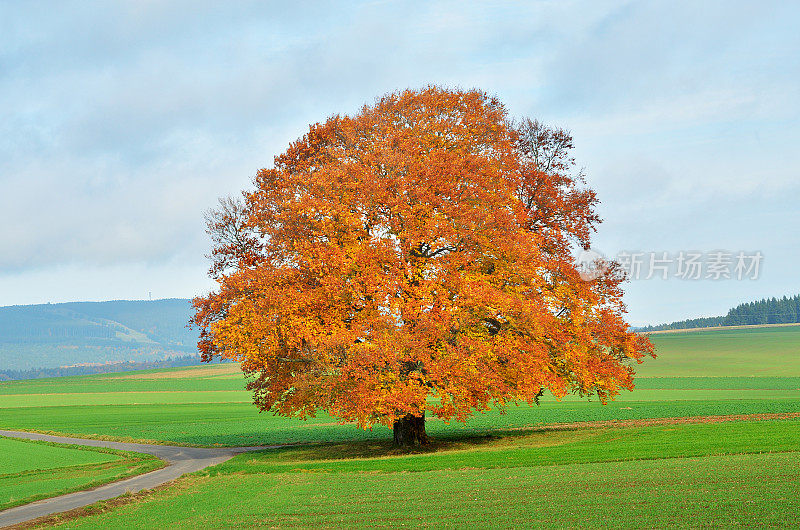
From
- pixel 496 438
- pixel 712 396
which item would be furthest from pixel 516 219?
pixel 712 396

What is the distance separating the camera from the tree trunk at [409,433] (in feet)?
106

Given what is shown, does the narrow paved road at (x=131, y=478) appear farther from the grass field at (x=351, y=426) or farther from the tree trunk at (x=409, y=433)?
the tree trunk at (x=409, y=433)

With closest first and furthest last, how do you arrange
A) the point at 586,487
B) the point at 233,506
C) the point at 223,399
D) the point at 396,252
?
the point at 586,487, the point at 233,506, the point at 396,252, the point at 223,399

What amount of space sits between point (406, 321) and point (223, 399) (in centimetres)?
6489

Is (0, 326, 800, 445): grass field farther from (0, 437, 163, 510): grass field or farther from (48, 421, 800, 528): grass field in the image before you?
(48, 421, 800, 528): grass field

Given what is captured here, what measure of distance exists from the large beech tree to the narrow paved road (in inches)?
189

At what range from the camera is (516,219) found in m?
30.8

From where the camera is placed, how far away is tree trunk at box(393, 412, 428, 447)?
3241 cm

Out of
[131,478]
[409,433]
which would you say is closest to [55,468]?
[131,478]

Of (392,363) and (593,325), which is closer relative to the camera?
(392,363)

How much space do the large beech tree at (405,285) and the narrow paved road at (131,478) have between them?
4795 millimetres

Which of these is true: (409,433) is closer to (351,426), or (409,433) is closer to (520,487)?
(520,487)

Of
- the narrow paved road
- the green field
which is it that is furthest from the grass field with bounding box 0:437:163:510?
the green field

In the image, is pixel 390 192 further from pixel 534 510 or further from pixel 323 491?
pixel 534 510
